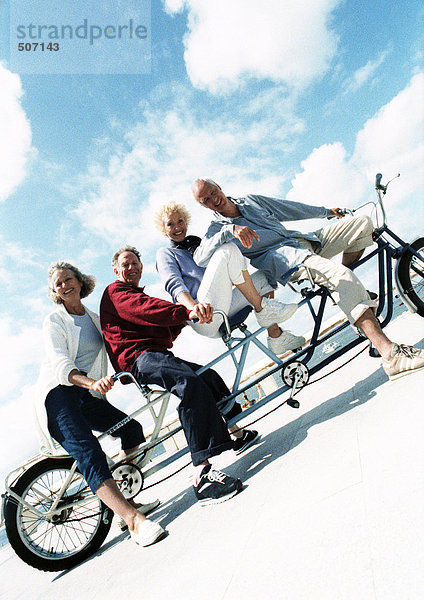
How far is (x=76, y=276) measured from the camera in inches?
116

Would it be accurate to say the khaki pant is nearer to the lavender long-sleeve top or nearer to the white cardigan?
the lavender long-sleeve top

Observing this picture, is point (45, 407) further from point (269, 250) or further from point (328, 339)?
point (328, 339)

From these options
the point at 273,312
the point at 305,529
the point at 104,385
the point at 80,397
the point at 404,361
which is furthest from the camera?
the point at 273,312

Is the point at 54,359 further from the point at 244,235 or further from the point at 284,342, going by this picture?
the point at 284,342

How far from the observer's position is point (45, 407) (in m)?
2.44

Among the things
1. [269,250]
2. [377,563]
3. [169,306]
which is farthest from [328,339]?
[377,563]

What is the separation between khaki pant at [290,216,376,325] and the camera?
261cm

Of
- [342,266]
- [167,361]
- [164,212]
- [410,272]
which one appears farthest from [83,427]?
[410,272]

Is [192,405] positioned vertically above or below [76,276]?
below

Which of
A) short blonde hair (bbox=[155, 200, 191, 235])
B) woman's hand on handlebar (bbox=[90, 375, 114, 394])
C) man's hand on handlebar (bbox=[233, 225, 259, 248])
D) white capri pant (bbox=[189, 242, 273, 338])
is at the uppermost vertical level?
short blonde hair (bbox=[155, 200, 191, 235])

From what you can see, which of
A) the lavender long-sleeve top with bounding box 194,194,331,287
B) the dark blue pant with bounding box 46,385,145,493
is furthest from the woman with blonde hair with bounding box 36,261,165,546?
the lavender long-sleeve top with bounding box 194,194,331,287

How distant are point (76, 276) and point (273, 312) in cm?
167

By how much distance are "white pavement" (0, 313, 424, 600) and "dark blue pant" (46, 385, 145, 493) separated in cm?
53

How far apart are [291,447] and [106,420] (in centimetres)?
142
